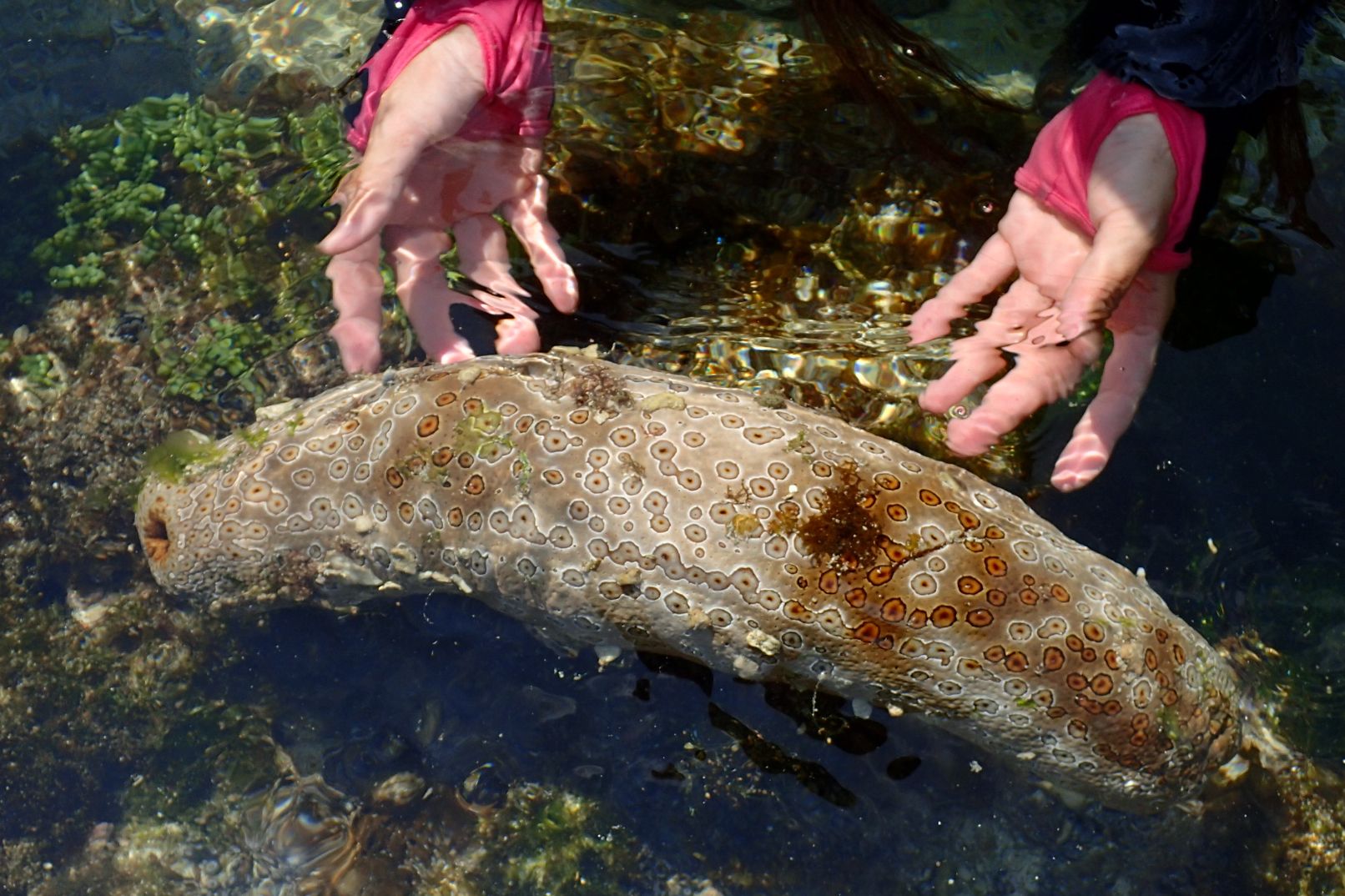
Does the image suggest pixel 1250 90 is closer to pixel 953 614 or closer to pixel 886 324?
pixel 886 324

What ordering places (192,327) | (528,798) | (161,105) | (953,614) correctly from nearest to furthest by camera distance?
1. (953,614)
2. (528,798)
3. (192,327)
4. (161,105)

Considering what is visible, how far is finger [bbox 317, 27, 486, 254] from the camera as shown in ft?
10.8

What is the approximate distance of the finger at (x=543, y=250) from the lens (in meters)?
4.45

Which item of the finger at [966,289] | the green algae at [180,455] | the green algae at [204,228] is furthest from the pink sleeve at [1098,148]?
the green algae at [180,455]

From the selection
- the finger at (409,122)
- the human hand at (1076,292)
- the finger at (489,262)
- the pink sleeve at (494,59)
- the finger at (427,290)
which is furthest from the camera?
the finger at (489,262)

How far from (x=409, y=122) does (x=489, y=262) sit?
36.7 inches

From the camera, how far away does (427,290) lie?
449cm

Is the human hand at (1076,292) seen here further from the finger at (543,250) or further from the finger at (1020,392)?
the finger at (543,250)

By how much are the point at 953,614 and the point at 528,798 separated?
Answer: 9.75 ft

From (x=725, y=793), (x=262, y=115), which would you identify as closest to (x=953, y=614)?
(x=725, y=793)

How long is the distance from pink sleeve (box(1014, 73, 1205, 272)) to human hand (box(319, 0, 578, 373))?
2.33m

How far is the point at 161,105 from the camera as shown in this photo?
613 centimetres

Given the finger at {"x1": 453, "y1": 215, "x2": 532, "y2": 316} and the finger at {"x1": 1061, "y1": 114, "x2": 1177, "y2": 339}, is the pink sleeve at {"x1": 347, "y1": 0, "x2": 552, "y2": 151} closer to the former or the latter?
the finger at {"x1": 453, "y1": 215, "x2": 532, "y2": 316}

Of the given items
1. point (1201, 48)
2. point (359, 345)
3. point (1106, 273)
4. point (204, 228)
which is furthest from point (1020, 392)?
point (204, 228)
